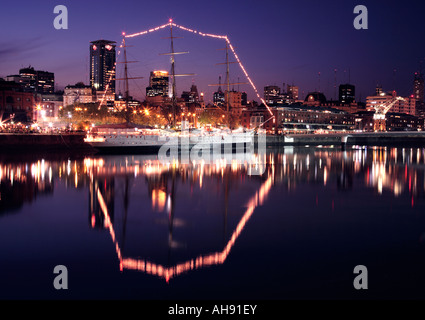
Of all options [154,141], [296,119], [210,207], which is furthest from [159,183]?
[296,119]

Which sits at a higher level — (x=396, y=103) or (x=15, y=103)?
(x=396, y=103)

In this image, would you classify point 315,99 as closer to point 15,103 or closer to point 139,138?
point 15,103

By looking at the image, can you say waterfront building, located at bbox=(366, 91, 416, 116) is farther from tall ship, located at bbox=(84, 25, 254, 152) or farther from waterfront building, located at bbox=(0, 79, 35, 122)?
waterfront building, located at bbox=(0, 79, 35, 122)

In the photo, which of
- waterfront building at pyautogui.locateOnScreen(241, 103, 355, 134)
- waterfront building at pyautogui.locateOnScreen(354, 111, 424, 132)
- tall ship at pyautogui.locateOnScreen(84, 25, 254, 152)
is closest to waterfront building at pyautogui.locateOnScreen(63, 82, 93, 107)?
waterfront building at pyautogui.locateOnScreen(241, 103, 355, 134)

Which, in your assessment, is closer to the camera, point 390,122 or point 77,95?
point 77,95

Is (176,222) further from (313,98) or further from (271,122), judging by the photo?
(313,98)

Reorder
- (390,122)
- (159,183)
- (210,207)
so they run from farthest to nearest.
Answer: (390,122) → (159,183) → (210,207)

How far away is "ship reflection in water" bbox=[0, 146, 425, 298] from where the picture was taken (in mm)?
10148

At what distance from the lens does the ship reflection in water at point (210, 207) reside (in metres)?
10.1

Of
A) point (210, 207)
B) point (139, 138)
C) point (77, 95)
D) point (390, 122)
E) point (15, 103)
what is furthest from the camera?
point (390, 122)

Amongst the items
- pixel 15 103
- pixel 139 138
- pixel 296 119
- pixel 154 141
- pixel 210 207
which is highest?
pixel 15 103

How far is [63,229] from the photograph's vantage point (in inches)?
516

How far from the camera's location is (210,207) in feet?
55.3
